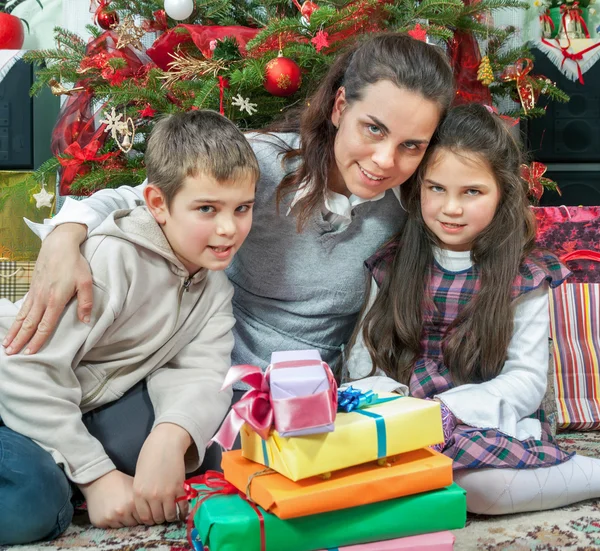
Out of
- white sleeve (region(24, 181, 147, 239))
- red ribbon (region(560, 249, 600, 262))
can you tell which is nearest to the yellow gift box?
white sleeve (region(24, 181, 147, 239))

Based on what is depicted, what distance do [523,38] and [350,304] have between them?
6.75 ft

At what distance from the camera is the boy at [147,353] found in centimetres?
110

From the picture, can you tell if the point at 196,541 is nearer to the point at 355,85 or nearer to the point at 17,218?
the point at 355,85

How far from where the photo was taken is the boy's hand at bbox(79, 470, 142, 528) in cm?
110

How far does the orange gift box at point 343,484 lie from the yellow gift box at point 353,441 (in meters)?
0.02

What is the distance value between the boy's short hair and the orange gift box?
0.49 metres

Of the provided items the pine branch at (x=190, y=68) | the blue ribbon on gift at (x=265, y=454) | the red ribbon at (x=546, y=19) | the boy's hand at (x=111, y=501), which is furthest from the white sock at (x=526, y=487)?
the red ribbon at (x=546, y=19)

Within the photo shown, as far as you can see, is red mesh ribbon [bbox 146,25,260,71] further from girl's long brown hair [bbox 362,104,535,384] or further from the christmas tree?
girl's long brown hair [bbox 362,104,535,384]

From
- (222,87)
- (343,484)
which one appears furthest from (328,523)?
(222,87)

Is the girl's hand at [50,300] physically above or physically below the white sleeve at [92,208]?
below

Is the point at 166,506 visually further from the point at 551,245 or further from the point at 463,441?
the point at 551,245

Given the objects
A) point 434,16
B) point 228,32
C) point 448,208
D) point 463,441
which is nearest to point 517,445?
point 463,441

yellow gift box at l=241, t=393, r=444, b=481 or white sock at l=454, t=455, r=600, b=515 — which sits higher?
yellow gift box at l=241, t=393, r=444, b=481

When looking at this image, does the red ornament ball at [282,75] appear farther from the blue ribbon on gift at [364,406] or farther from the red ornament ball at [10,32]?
the red ornament ball at [10,32]
